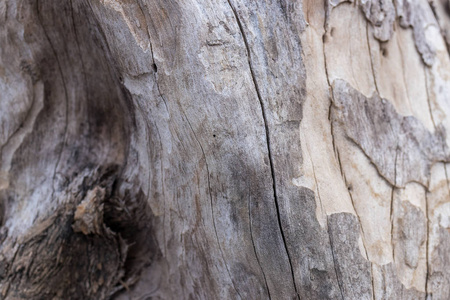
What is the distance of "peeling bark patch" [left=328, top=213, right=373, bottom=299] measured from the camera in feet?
4.19

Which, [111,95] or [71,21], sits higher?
[71,21]

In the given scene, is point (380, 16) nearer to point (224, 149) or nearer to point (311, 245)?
point (224, 149)

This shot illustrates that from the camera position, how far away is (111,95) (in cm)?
164

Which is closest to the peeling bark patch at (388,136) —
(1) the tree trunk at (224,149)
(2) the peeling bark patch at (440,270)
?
(1) the tree trunk at (224,149)

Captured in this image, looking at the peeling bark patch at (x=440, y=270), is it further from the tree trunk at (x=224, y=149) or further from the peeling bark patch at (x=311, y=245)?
the peeling bark patch at (x=311, y=245)

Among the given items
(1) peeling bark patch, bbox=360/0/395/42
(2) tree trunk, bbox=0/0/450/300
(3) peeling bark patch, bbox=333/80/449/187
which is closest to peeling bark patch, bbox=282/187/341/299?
(2) tree trunk, bbox=0/0/450/300

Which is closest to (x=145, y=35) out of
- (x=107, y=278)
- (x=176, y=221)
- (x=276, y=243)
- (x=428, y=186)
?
(x=176, y=221)

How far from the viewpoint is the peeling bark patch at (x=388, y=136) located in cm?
138

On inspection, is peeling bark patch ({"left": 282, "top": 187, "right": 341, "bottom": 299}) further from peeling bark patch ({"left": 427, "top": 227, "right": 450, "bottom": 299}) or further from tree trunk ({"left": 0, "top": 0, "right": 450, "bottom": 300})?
peeling bark patch ({"left": 427, "top": 227, "right": 450, "bottom": 299})

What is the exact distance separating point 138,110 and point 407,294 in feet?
3.91

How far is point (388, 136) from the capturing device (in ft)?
4.71

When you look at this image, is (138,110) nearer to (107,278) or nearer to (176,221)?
(176,221)

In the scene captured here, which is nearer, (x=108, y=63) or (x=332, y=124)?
(x=332, y=124)

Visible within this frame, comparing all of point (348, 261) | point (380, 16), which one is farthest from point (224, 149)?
point (380, 16)
